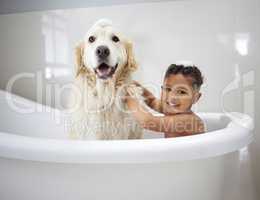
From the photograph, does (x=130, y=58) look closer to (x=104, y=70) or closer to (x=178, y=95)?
(x=104, y=70)

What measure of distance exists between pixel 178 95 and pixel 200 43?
209 mm

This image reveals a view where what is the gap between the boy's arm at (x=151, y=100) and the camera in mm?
1007

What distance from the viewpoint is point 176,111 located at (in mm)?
987

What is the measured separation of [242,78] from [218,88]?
86 mm

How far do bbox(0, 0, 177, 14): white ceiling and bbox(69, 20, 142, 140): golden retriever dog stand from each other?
0.09m

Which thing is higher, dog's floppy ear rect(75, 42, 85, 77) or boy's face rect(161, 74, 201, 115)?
dog's floppy ear rect(75, 42, 85, 77)

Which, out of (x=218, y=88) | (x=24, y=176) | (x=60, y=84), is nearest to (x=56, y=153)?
(x=24, y=176)

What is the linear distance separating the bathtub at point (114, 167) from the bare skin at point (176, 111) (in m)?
0.16

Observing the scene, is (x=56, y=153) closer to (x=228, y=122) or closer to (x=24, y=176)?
(x=24, y=176)

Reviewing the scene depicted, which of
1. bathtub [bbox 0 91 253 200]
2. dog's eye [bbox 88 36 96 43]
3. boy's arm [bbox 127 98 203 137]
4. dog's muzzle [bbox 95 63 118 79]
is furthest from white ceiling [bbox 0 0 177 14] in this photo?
bathtub [bbox 0 91 253 200]

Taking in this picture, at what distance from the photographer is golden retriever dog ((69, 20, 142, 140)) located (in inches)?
39.2

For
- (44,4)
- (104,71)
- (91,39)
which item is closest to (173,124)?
(104,71)

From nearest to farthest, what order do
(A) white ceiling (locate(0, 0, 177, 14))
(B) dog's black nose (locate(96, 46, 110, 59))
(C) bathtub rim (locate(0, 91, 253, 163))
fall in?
(C) bathtub rim (locate(0, 91, 253, 163)), (B) dog's black nose (locate(96, 46, 110, 59)), (A) white ceiling (locate(0, 0, 177, 14))

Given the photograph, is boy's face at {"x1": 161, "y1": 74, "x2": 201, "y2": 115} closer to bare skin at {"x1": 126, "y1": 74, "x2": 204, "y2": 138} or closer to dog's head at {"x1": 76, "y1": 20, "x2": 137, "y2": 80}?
bare skin at {"x1": 126, "y1": 74, "x2": 204, "y2": 138}
